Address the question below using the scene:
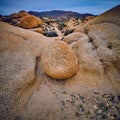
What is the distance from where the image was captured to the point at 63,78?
4.73 m

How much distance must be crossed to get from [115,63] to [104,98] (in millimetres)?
1082

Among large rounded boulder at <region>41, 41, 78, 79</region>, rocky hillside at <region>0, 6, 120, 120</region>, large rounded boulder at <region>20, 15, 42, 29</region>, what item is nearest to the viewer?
rocky hillside at <region>0, 6, 120, 120</region>

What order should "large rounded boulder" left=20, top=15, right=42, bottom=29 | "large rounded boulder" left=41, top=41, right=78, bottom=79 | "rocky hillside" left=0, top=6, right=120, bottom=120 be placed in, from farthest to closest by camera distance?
"large rounded boulder" left=20, top=15, right=42, bottom=29 < "large rounded boulder" left=41, top=41, right=78, bottom=79 < "rocky hillside" left=0, top=6, right=120, bottom=120

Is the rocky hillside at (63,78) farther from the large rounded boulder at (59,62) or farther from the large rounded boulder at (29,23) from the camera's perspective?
the large rounded boulder at (29,23)

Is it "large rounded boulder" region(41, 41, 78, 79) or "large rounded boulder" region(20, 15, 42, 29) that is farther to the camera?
"large rounded boulder" region(20, 15, 42, 29)

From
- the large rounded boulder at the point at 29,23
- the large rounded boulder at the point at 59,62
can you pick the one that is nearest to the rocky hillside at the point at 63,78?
the large rounded boulder at the point at 59,62

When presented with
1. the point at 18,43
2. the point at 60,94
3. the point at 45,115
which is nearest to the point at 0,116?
the point at 45,115

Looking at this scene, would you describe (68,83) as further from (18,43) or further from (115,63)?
(18,43)

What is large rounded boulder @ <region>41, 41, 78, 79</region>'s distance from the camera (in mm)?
4633

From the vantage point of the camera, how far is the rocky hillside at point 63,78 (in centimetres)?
397

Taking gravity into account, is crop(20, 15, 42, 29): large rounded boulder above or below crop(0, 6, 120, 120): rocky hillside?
above

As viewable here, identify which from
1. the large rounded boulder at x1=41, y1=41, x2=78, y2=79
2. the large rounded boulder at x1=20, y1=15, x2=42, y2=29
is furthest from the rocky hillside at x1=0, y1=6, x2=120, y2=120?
the large rounded boulder at x1=20, y1=15, x2=42, y2=29

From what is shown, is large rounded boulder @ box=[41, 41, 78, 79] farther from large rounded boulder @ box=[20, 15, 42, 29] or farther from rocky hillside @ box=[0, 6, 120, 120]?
large rounded boulder @ box=[20, 15, 42, 29]

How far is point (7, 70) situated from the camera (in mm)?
4516
